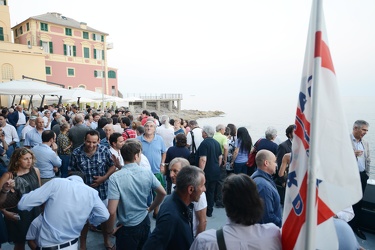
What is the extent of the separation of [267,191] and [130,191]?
56.3 inches

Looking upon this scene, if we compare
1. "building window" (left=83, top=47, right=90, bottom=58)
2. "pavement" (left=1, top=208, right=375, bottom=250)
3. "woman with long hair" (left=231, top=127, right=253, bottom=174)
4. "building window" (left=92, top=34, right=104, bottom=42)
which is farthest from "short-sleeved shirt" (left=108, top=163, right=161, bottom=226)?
"building window" (left=92, top=34, right=104, bottom=42)

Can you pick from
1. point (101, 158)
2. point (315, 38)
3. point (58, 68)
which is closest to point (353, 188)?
point (315, 38)

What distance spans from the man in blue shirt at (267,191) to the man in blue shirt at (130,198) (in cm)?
115

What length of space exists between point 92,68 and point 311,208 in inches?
1561

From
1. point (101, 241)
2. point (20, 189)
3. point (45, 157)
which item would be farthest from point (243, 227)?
point (45, 157)

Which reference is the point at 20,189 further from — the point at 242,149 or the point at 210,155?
the point at 242,149

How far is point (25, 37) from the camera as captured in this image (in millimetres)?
33781

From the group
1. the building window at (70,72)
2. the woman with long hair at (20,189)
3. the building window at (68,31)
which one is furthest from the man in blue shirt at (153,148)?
the building window at (68,31)

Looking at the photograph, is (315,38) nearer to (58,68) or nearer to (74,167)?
(74,167)

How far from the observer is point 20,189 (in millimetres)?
2943

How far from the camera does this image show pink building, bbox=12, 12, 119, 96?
3275 centimetres

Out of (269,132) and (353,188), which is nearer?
(353,188)

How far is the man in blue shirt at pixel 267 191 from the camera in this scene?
2.58 meters

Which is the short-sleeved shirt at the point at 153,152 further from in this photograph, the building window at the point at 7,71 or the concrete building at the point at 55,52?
the building window at the point at 7,71
